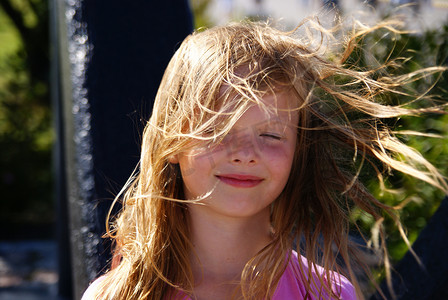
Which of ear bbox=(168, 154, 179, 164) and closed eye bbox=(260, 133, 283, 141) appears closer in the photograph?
closed eye bbox=(260, 133, 283, 141)

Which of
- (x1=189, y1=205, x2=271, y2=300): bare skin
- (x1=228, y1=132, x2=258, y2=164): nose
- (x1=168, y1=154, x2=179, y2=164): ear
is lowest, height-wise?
(x1=189, y1=205, x2=271, y2=300): bare skin

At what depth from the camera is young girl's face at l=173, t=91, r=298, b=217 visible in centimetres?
130

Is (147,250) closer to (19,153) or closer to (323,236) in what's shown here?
(323,236)

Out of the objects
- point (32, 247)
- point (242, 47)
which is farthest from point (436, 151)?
point (32, 247)

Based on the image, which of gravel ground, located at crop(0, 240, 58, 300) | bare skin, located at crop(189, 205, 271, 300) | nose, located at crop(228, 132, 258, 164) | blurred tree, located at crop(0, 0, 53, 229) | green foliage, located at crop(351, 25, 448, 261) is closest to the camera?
nose, located at crop(228, 132, 258, 164)

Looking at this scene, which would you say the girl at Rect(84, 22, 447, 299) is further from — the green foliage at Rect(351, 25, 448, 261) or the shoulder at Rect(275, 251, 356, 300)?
the green foliage at Rect(351, 25, 448, 261)

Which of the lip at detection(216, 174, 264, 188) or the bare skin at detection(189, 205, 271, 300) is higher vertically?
the lip at detection(216, 174, 264, 188)

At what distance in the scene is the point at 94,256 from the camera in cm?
170

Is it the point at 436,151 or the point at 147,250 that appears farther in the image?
the point at 436,151

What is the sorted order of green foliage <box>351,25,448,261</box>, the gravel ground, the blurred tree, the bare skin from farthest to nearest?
the blurred tree
the gravel ground
green foliage <box>351,25,448,261</box>
the bare skin

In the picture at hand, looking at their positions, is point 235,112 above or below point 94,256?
above

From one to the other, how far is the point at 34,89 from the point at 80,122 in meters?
4.64

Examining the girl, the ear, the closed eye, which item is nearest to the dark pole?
the girl

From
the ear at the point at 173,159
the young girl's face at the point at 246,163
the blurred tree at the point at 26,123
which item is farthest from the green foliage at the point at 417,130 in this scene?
the blurred tree at the point at 26,123
